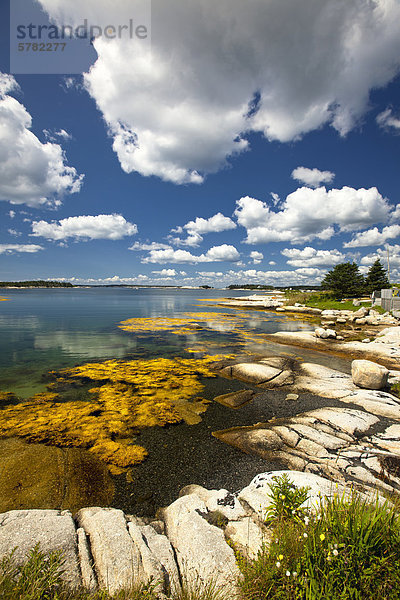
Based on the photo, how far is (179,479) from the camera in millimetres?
7453

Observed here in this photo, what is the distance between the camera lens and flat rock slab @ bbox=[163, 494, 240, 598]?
3.84 meters

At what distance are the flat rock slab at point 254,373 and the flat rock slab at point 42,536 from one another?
1253 centimetres

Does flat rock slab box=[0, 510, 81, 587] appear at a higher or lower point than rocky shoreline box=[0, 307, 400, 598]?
higher

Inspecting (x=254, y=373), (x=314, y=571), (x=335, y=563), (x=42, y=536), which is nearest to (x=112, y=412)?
(x=42, y=536)

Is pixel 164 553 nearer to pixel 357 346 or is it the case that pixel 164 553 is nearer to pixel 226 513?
pixel 226 513

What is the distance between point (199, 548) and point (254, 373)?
1218cm

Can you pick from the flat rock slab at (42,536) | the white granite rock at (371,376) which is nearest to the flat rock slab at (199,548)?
the flat rock slab at (42,536)

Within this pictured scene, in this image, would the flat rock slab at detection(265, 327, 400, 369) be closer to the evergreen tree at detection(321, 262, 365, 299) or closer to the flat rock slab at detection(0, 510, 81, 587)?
the flat rock slab at detection(0, 510, 81, 587)

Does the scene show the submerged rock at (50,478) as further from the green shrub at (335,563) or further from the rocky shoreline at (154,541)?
the green shrub at (335,563)

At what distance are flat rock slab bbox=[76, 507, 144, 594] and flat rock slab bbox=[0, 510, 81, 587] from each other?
34 cm

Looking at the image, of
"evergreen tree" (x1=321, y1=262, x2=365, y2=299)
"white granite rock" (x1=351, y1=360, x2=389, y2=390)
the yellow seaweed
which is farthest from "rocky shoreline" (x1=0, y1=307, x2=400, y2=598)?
"evergreen tree" (x1=321, y1=262, x2=365, y2=299)

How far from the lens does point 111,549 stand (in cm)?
431

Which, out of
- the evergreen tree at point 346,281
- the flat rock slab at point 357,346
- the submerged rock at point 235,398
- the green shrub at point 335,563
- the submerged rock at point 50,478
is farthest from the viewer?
the evergreen tree at point 346,281

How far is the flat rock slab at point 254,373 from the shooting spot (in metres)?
15.6
